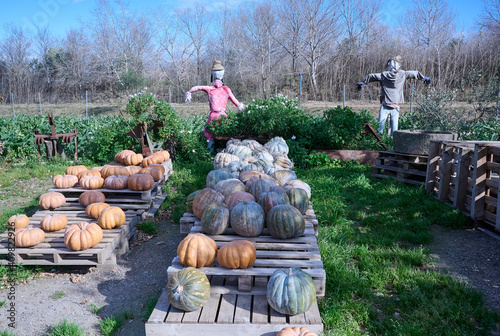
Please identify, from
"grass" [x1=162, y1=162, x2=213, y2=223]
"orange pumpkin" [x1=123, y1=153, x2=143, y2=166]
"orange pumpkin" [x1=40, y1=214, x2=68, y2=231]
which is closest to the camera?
"orange pumpkin" [x1=40, y1=214, x2=68, y2=231]

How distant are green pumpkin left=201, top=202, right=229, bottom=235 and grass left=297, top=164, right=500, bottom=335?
114 centimetres

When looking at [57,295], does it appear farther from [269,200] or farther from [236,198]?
[269,200]

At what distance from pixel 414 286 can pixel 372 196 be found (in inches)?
111

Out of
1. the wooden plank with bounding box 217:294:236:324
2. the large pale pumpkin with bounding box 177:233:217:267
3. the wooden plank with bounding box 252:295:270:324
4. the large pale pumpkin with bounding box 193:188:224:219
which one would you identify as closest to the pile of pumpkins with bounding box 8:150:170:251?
the large pale pumpkin with bounding box 193:188:224:219

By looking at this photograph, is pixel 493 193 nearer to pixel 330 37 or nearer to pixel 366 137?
pixel 366 137

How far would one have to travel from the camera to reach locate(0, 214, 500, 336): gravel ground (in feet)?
10.2

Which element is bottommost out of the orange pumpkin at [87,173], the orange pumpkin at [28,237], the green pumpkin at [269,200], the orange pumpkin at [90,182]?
the orange pumpkin at [28,237]

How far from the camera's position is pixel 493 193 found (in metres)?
4.70

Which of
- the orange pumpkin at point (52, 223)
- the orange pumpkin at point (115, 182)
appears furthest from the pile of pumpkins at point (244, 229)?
the orange pumpkin at point (52, 223)

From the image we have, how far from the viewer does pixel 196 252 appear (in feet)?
10.2

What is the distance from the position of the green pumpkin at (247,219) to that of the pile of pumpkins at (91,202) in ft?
5.24

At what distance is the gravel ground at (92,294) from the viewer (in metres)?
3.05

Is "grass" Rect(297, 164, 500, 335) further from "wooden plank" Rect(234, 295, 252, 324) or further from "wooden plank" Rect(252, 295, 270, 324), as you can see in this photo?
"wooden plank" Rect(234, 295, 252, 324)

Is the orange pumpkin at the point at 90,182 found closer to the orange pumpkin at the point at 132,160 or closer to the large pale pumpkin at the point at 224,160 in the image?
the orange pumpkin at the point at 132,160
